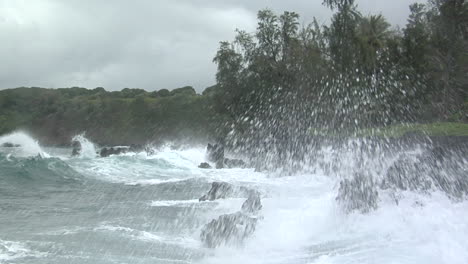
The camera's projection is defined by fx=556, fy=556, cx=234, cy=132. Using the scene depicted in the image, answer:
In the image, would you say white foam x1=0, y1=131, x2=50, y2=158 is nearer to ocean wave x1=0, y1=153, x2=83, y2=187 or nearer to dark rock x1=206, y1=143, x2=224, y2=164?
dark rock x1=206, y1=143, x2=224, y2=164

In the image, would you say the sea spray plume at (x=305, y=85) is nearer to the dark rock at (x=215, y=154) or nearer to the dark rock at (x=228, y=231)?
the dark rock at (x=215, y=154)

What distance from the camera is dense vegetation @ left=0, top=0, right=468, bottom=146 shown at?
31.4 m

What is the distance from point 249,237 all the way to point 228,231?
0.39 meters

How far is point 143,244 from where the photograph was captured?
9.88 meters

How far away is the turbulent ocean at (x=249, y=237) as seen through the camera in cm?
858

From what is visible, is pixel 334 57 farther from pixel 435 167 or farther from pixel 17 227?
pixel 17 227

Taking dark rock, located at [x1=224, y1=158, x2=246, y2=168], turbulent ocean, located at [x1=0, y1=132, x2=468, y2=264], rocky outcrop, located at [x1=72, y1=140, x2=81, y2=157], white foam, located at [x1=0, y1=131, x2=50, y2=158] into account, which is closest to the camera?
turbulent ocean, located at [x1=0, y1=132, x2=468, y2=264]

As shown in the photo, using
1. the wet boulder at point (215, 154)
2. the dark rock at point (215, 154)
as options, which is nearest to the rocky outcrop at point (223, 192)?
the wet boulder at point (215, 154)

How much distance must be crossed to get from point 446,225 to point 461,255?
5.36 ft

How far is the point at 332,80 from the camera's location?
36125 millimetres

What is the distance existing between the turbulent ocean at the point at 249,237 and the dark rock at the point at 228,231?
0.14 m

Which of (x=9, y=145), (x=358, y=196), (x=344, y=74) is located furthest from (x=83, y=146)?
(x=358, y=196)

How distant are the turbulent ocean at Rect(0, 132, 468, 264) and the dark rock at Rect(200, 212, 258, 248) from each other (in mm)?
137

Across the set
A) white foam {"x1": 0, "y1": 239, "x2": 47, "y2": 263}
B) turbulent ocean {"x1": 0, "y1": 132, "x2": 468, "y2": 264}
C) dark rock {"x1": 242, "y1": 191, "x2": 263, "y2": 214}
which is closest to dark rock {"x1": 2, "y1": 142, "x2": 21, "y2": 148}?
turbulent ocean {"x1": 0, "y1": 132, "x2": 468, "y2": 264}
